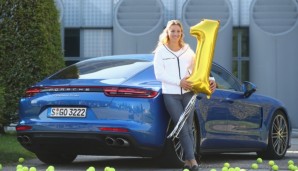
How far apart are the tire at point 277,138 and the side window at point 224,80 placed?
91 centimetres

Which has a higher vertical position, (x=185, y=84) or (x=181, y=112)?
(x=185, y=84)

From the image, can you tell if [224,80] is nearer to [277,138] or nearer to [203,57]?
[277,138]

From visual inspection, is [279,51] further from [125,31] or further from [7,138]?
[7,138]

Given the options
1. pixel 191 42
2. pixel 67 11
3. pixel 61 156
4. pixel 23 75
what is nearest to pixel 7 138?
pixel 23 75

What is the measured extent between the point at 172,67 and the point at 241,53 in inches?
715

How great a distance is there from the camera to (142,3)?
2531 centimetres

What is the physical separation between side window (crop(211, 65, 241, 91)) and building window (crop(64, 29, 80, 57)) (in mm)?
16783

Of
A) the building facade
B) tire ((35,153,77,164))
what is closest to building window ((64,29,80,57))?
the building facade

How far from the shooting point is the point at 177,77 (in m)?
8.73

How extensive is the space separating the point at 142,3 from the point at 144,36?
38.8 inches

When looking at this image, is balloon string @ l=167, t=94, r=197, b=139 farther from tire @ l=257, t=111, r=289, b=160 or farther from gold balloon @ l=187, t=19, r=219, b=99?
tire @ l=257, t=111, r=289, b=160

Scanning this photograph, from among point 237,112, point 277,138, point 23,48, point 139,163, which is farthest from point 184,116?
point 23,48

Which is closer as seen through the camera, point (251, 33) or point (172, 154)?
point (172, 154)

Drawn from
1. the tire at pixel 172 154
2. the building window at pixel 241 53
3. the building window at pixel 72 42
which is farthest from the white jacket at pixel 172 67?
the building window at pixel 72 42
